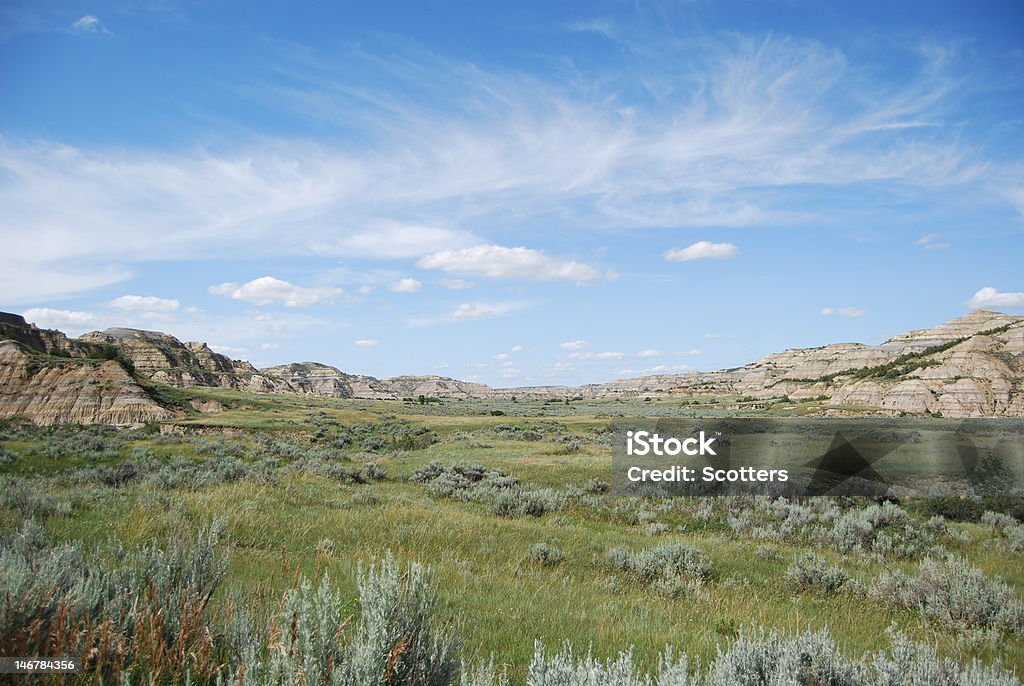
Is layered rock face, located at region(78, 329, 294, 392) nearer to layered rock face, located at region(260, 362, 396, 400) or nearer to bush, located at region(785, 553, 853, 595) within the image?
layered rock face, located at region(260, 362, 396, 400)

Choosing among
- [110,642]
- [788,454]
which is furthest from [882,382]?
[110,642]

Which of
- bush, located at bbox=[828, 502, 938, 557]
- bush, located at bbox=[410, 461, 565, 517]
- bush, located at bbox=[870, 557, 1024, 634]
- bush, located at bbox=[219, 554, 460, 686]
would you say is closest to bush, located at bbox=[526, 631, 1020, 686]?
bush, located at bbox=[219, 554, 460, 686]

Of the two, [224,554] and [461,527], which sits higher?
[224,554]

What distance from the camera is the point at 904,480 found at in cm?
2203

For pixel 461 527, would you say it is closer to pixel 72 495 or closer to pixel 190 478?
pixel 72 495

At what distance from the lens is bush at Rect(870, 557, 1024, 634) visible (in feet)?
24.6

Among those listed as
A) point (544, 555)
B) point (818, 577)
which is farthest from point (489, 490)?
point (818, 577)

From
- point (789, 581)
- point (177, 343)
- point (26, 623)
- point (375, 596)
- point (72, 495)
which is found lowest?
point (789, 581)

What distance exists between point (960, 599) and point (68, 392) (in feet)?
178

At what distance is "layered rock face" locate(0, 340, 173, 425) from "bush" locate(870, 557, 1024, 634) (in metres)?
48.4

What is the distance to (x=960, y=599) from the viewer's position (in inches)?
312

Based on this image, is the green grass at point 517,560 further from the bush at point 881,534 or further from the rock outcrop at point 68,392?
the rock outcrop at point 68,392

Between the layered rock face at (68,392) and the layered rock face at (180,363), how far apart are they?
134 ft

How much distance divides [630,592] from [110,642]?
24.1ft
